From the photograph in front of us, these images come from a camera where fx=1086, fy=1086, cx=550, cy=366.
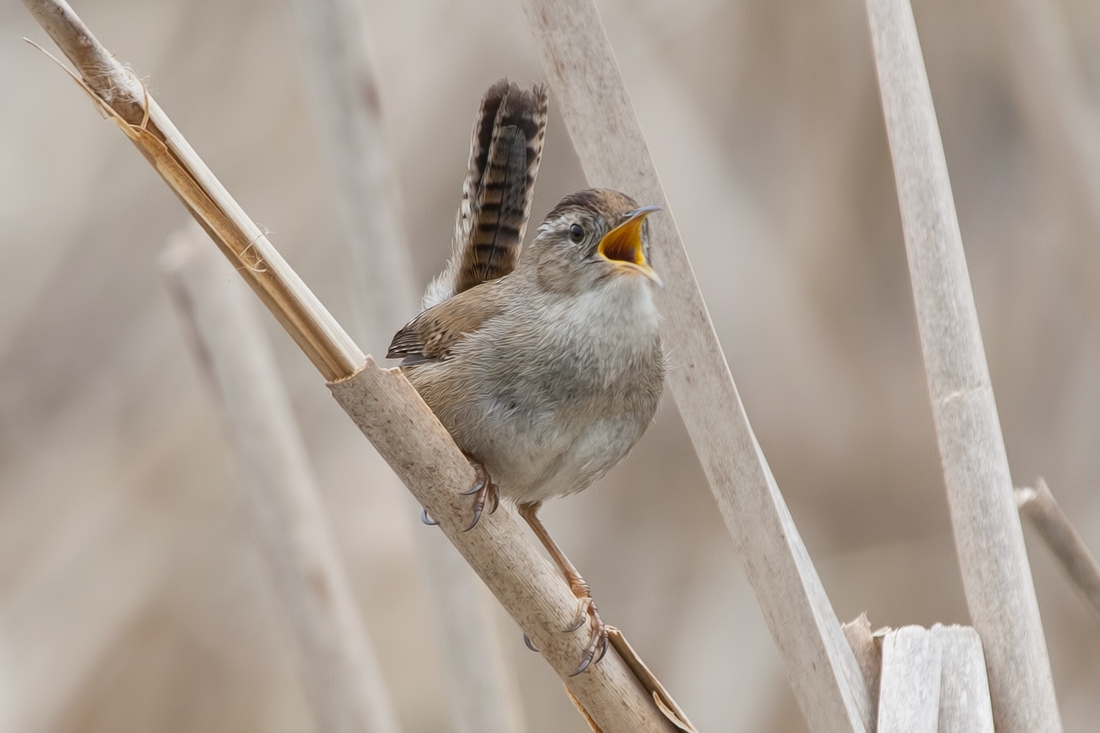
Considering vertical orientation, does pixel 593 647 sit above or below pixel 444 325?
below

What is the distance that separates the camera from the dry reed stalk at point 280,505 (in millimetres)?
1896

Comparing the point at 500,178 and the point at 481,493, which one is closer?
the point at 481,493

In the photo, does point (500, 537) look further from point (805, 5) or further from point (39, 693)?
point (805, 5)

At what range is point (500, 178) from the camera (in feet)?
5.82

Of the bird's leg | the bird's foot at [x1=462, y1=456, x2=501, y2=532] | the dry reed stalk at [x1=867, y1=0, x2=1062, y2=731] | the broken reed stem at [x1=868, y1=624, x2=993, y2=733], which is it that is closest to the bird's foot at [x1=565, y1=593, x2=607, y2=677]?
the bird's leg

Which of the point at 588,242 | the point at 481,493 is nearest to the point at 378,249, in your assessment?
the point at 588,242

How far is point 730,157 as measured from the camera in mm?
2930

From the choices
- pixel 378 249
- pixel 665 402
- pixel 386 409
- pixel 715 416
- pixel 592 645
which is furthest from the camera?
pixel 665 402

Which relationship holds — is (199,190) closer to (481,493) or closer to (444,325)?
(481,493)

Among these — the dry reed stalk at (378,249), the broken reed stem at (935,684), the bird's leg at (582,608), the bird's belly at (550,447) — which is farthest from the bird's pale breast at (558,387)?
the broken reed stem at (935,684)

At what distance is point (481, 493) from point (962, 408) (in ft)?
1.92

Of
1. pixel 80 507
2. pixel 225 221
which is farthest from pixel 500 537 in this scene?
pixel 80 507

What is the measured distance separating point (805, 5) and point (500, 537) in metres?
2.07

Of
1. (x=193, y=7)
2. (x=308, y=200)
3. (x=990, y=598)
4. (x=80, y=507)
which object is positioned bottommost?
(x=990, y=598)
